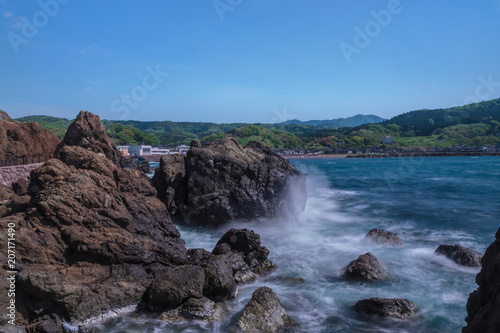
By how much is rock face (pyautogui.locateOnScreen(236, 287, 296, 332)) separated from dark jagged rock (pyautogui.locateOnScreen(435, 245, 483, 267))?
30.3 feet

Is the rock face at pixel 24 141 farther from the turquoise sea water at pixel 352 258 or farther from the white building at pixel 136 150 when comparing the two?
the white building at pixel 136 150

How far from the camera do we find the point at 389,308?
1010cm

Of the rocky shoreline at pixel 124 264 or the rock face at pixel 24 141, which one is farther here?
the rock face at pixel 24 141

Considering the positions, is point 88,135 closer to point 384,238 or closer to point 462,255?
point 384,238

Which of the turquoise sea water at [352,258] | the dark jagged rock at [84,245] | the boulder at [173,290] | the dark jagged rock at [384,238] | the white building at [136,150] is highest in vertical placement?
the white building at [136,150]

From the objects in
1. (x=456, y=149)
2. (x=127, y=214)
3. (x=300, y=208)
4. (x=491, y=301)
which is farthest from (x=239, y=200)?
(x=456, y=149)

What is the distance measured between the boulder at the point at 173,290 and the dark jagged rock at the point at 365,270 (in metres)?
6.22

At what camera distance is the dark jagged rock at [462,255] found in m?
14.5

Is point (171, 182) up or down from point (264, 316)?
up

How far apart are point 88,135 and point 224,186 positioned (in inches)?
828

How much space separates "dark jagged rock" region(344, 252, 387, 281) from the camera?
1327 centimetres

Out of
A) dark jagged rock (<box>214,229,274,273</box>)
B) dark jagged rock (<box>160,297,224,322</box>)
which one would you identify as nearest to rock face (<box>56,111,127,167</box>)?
dark jagged rock (<box>214,229,274,273</box>)

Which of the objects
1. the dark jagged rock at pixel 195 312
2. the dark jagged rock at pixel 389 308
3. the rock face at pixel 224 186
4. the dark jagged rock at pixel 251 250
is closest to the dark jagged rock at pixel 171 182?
the rock face at pixel 224 186

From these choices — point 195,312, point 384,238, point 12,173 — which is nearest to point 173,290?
point 195,312
